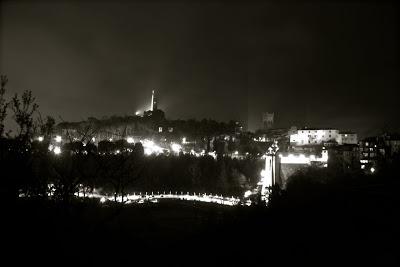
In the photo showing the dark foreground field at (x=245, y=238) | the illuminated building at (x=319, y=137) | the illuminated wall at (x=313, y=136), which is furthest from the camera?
the illuminated wall at (x=313, y=136)

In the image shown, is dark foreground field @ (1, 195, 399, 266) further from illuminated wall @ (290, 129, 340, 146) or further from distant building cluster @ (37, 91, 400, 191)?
illuminated wall @ (290, 129, 340, 146)

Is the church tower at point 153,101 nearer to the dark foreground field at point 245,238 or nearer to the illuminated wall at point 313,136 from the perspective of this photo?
the illuminated wall at point 313,136

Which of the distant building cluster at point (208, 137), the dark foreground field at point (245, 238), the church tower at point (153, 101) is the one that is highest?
the church tower at point (153, 101)

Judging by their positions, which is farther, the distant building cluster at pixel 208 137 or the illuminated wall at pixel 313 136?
the illuminated wall at pixel 313 136

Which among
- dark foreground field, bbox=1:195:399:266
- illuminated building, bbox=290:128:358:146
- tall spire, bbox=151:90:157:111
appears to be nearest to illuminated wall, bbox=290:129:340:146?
illuminated building, bbox=290:128:358:146

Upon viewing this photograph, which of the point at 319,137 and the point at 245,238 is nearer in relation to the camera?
the point at 245,238

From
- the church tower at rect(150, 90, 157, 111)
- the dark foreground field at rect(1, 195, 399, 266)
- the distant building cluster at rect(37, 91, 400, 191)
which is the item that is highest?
the church tower at rect(150, 90, 157, 111)

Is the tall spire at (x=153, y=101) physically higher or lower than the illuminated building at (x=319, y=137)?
higher

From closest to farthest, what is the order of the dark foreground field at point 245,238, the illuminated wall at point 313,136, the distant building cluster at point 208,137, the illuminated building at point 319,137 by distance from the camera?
the dark foreground field at point 245,238, the distant building cluster at point 208,137, the illuminated building at point 319,137, the illuminated wall at point 313,136

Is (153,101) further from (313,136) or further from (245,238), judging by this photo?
(245,238)

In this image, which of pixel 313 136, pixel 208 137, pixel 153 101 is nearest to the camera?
pixel 208 137

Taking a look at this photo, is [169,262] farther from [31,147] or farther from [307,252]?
[31,147]

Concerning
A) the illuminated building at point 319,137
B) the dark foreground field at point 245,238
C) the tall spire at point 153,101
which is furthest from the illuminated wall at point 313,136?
the dark foreground field at point 245,238

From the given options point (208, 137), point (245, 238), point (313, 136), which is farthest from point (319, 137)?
point (245, 238)
